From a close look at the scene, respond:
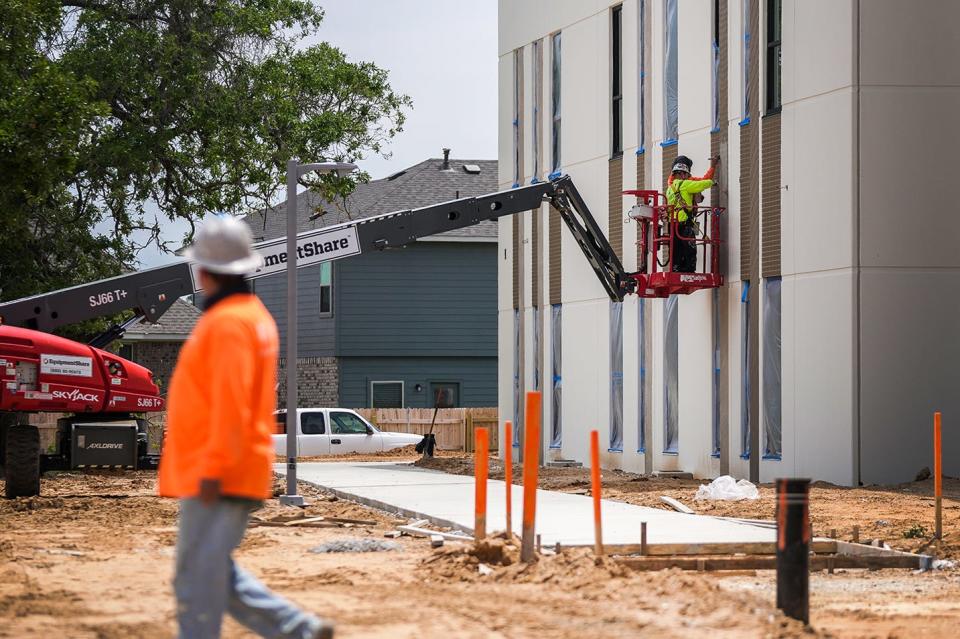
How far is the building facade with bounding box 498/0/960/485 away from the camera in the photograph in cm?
2180

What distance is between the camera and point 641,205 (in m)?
24.9

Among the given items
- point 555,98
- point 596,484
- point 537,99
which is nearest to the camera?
point 596,484

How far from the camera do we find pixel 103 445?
2298 centimetres

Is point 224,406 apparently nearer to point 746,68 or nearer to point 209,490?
point 209,490

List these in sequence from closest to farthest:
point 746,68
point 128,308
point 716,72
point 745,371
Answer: point 128,308
point 745,371
point 746,68
point 716,72

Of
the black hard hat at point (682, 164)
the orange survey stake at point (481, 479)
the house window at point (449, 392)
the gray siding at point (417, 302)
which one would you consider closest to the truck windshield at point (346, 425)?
the gray siding at point (417, 302)

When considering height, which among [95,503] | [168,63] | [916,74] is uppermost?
[168,63]

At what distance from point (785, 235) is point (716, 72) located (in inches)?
150

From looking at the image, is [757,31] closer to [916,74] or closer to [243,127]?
[916,74]

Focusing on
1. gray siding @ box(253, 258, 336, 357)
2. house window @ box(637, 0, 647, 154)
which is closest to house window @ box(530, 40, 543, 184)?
house window @ box(637, 0, 647, 154)

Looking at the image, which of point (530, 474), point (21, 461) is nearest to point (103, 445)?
point (21, 461)

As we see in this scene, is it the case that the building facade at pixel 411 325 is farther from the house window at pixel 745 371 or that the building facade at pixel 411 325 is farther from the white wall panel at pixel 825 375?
the white wall panel at pixel 825 375

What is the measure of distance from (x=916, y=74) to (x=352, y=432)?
735 inches

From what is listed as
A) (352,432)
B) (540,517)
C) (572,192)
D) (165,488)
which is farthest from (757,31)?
(165,488)
